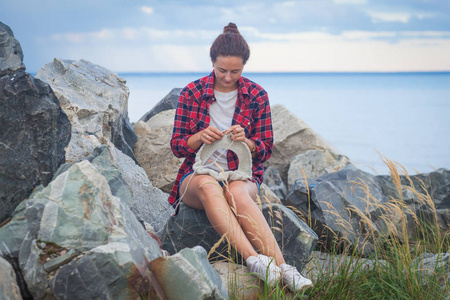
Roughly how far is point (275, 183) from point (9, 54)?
2988 mm

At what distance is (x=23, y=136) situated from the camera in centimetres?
269

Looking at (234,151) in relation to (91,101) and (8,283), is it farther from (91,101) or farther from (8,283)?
(91,101)

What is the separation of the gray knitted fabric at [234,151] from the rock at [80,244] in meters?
Result: 0.86

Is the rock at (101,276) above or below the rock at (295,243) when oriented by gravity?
above

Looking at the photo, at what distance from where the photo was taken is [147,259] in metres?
2.19

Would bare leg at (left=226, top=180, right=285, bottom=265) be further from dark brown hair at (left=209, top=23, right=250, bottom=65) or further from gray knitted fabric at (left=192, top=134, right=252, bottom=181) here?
dark brown hair at (left=209, top=23, right=250, bottom=65)

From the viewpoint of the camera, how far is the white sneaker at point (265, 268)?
248cm

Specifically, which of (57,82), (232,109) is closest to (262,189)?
(232,109)

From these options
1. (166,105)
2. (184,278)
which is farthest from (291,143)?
(184,278)

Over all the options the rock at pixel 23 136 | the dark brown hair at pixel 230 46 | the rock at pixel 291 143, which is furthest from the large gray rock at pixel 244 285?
the rock at pixel 291 143

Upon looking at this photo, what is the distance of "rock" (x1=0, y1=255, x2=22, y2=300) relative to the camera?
1.96 m

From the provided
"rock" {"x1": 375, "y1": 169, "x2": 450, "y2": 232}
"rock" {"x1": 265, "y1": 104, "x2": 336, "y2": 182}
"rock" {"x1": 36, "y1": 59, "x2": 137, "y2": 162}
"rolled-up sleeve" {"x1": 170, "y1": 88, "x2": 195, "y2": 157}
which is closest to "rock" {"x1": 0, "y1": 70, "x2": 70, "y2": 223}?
"rolled-up sleeve" {"x1": 170, "y1": 88, "x2": 195, "y2": 157}

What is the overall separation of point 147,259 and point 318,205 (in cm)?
210

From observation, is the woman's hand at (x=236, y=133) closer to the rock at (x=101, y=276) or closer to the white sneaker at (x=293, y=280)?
the white sneaker at (x=293, y=280)
